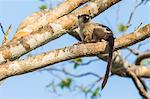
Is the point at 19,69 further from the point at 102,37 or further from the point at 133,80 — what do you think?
the point at 133,80

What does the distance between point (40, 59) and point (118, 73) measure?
2896 mm

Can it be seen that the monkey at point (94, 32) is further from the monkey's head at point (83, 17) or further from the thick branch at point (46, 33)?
the thick branch at point (46, 33)

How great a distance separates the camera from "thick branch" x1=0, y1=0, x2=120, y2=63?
109 inches

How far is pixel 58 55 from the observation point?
2.72m

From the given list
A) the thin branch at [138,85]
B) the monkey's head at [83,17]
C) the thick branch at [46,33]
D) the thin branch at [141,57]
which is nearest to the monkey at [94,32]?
the monkey's head at [83,17]

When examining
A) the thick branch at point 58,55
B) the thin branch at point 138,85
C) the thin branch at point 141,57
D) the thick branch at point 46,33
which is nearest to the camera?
the thick branch at point 58,55

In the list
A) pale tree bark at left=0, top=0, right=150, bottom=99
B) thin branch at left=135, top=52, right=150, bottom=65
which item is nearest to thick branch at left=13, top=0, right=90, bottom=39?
pale tree bark at left=0, top=0, right=150, bottom=99

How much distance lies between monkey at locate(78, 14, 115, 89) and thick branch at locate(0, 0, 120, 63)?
3.9 inches

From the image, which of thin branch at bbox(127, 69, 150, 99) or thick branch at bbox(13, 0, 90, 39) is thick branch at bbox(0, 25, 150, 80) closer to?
thick branch at bbox(13, 0, 90, 39)

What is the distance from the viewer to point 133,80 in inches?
219

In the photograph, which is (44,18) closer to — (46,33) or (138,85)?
(46,33)

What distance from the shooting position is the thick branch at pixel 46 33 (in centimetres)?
276

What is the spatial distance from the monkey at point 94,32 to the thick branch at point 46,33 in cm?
10

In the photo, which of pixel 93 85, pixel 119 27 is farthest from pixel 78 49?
pixel 93 85
